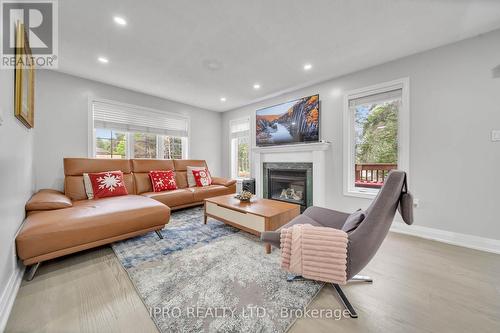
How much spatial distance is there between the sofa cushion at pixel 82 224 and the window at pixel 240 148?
2749 millimetres

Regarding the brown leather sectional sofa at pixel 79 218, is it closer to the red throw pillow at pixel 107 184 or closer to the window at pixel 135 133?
the red throw pillow at pixel 107 184

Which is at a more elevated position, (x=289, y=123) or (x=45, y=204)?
(x=289, y=123)

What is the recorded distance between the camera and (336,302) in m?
1.29

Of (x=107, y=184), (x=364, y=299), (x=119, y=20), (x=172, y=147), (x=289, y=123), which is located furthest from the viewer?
(x=172, y=147)

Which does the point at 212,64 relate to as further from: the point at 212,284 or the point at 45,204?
the point at 212,284

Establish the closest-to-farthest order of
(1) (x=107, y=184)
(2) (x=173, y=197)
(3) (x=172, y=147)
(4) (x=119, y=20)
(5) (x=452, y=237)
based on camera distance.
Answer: (4) (x=119, y=20), (5) (x=452, y=237), (1) (x=107, y=184), (2) (x=173, y=197), (3) (x=172, y=147)

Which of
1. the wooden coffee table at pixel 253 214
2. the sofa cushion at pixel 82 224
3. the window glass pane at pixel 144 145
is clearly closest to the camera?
the sofa cushion at pixel 82 224

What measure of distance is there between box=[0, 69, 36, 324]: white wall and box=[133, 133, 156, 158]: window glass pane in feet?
6.98

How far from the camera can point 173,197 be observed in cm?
316

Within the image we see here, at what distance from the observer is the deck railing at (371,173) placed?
2826mm

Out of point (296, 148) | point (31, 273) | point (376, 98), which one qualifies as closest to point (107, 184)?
point (31, 273)

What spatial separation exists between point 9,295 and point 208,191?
2.56 meters

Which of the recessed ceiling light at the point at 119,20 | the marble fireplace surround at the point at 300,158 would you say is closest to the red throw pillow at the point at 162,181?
the marble fireplace surround at the point at 300,158

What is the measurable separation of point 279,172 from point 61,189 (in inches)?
148
